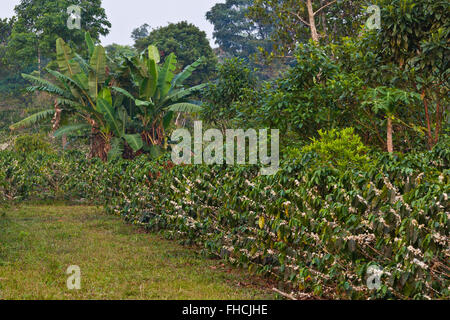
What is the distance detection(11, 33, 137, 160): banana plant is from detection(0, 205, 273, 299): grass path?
5.65m

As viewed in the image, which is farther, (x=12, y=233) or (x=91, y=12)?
(x=91, y=12)

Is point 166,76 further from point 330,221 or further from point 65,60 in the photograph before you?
point 330,221

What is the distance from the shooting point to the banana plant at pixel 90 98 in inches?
586

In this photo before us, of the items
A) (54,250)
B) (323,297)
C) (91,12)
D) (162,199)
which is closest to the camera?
(323,297)

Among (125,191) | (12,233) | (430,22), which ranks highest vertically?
(430,22)

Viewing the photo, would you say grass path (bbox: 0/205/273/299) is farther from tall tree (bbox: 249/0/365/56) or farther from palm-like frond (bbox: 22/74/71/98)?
tall tree (bbox: 249/0/365/56)

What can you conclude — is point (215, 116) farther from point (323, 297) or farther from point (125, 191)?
point (323, 297)

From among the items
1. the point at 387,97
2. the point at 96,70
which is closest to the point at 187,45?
the point at 96,70

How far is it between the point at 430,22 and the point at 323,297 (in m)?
4.87

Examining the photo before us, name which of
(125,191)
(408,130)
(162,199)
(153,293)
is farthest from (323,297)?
(125,191)

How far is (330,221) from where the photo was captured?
176 inches

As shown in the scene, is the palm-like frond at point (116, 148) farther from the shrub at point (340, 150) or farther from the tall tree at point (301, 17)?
the shrub at point (340, 150)

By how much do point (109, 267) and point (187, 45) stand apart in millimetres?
26700

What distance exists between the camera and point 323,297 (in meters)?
4.84
